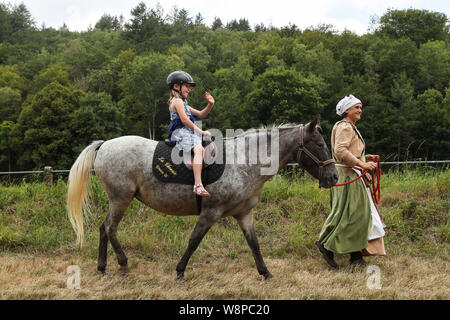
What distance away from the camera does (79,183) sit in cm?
523

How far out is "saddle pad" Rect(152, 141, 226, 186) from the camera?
15.3ft

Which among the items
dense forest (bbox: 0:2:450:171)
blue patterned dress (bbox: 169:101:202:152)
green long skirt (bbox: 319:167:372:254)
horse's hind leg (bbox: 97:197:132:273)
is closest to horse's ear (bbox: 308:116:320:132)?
green long skirt (bbox: 319:167:372:254)

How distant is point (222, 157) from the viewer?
4770 mm

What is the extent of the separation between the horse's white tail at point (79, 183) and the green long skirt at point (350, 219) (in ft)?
11.2

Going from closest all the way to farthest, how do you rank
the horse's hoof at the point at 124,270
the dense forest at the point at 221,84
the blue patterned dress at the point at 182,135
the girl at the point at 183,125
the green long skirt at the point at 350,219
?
the girl at the point at 183,125, the blue patterned dress at the point at 182,135, the horse's hoof at the point at 124,270, the green long skirt at the point at 350,219, the dense forest at the point at 221,84

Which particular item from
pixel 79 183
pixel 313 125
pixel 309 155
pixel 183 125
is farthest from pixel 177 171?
A: pixel 313 125

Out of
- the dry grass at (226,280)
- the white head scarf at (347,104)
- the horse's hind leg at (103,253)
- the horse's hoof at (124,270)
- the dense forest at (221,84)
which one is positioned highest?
the dense forest at (221,84)

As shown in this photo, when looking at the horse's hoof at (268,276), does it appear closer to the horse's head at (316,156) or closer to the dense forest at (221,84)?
the horse's head at (316,156)

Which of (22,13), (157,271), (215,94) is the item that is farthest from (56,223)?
(22,13)

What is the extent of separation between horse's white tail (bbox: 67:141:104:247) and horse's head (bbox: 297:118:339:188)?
2717 mm

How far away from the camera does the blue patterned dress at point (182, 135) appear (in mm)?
4660

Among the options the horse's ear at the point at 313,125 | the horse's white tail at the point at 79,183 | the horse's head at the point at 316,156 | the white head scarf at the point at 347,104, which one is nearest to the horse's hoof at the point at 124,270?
the horse's white tail at the point at 79,183

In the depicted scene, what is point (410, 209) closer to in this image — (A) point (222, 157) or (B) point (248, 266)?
(B) point (248, 266)

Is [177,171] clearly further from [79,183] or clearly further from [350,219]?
[350,219]
